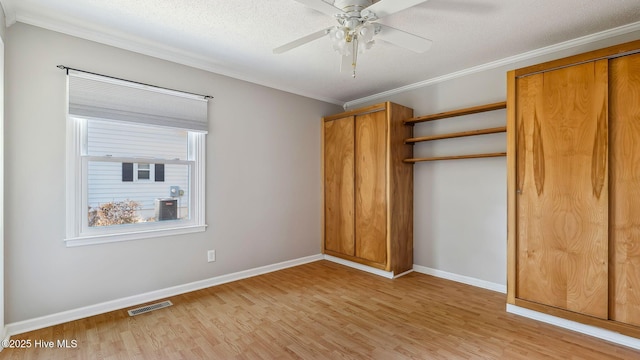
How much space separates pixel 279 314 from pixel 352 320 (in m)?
0.64

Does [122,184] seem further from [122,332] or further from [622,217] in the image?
[622,217]

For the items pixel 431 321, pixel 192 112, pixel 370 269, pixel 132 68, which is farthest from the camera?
pixel 370 269

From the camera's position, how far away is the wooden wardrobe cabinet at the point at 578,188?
7.02 feet

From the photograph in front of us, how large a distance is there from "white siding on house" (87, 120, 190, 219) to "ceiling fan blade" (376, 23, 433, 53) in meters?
2.25

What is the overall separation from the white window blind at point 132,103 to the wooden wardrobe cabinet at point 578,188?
3.05 m

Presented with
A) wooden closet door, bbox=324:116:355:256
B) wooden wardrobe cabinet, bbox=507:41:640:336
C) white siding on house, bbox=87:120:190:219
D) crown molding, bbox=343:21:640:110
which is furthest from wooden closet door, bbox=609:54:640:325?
white siding on house, bbox=87:120:190:219

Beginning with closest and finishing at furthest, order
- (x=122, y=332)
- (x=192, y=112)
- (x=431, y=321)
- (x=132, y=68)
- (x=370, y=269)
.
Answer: (x=122, y=332) < (x=431, y=321) < (x=132, y=68) < (x=192, y=112) < (x=370, y=269)

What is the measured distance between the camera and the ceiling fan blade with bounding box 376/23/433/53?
2035mm

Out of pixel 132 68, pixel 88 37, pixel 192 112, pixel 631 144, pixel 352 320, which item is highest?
pixel 88 37

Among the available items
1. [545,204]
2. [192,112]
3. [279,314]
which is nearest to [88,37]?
[192,112]

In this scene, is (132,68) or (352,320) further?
(132,68)

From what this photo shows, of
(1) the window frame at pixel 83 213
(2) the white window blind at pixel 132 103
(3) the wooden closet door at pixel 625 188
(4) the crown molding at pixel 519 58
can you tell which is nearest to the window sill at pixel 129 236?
(1) the window frame at pixel 83 213

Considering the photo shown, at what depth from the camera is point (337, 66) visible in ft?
10.7

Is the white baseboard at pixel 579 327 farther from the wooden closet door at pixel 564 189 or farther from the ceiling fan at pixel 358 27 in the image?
the ceiling fan at pixel 358 27
